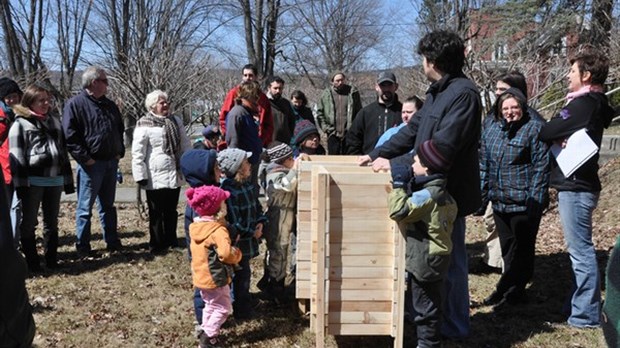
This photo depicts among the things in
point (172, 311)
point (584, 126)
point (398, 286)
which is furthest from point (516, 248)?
point (172, 311)

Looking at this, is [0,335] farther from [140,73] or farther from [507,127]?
[140,73]

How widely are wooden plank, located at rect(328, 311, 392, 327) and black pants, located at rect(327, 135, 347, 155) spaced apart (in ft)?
14.9

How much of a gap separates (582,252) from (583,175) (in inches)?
24.1

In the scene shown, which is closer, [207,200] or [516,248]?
[207,200]

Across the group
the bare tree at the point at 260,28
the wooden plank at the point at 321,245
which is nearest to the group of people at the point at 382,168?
the wooden plank at the point at 321,245

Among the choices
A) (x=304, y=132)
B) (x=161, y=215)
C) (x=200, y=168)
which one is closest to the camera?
(x=200, y=168)

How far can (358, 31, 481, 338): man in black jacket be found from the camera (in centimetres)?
364

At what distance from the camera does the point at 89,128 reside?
6.17 m

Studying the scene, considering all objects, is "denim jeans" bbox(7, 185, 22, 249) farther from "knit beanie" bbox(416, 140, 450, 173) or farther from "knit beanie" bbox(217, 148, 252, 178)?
"knit beanie" bbox(416, 140, 450, 173)

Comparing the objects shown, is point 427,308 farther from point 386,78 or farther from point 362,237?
point 386,78

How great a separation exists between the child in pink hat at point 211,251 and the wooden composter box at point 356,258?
65 centimetres

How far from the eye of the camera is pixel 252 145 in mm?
6574

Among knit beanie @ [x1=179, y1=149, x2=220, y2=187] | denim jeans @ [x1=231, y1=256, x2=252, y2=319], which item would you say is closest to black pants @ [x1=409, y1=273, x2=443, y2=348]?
denim jeans @ [x1=231, y1=256, x2=252, y2=319]

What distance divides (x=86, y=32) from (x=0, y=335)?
2678 centimetres
